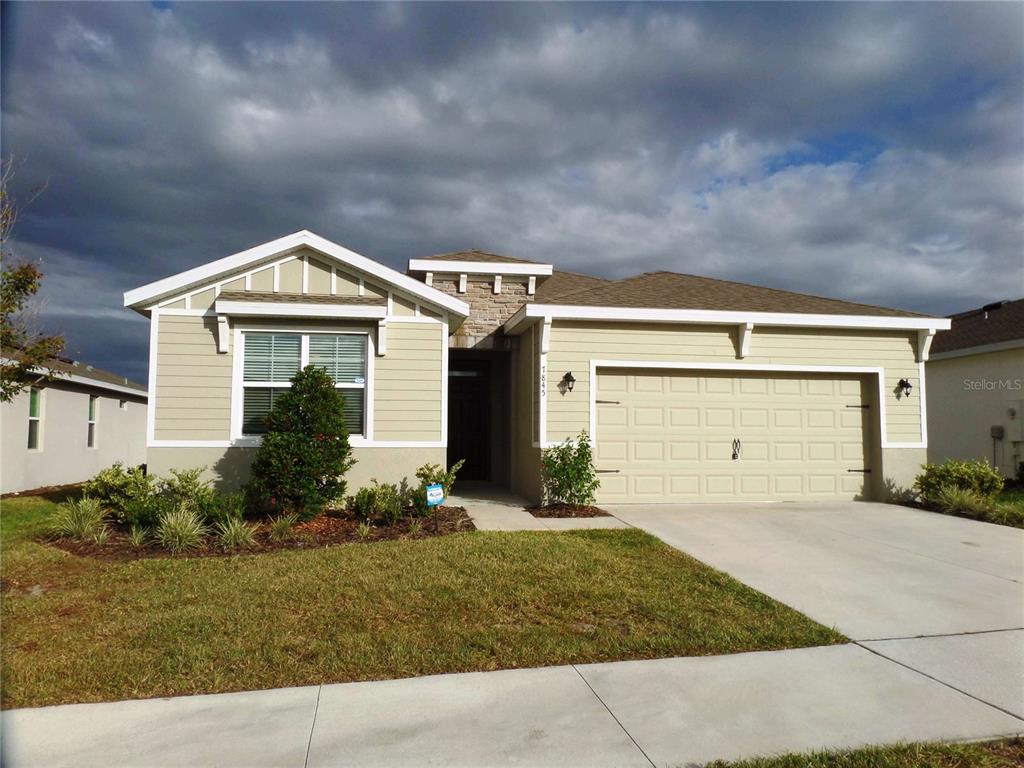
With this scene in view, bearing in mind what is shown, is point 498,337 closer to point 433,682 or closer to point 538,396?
point 538,396

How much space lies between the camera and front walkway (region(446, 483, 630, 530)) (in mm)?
8711

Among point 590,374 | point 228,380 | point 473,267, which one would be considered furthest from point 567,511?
point 473,267

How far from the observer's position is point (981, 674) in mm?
4230

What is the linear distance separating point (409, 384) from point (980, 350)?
12859 mm

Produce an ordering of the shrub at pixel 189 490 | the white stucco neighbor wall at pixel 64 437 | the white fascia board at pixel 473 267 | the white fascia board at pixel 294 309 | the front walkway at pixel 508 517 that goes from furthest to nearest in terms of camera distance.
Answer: the white stucco neighbor wall at pixel 64 437 < the white fascia board at pixel 473 267 < the white fascia board at pixel 294 309 < the front walkway at pixel 508 517 < the shrub at pixel 189 490

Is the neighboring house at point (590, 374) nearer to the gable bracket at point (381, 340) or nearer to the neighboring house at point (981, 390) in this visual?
the gable bracket at point (381, 340)

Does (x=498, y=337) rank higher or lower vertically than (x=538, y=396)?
higher

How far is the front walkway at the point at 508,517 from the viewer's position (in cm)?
871

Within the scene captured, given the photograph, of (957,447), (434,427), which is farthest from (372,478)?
(957,447)

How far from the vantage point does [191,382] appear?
32.3ft

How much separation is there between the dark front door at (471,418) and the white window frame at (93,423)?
1050 cm

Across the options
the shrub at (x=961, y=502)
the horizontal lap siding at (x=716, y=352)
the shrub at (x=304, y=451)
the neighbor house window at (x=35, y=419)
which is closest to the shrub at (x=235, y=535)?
the shrub at (x=304, y=451)

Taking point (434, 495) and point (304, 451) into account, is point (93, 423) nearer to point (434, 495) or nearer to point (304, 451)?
point (304, 451)

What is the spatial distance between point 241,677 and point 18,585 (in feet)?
11.5
